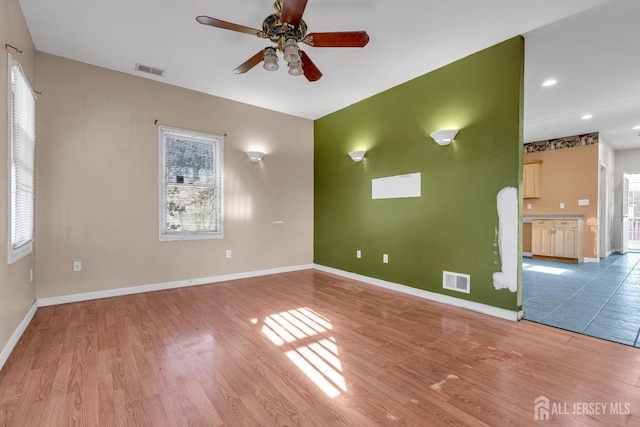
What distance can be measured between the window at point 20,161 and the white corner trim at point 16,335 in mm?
607

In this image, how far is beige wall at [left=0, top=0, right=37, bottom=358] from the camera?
2.09m

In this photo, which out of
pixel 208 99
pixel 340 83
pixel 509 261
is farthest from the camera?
pixel 208 99

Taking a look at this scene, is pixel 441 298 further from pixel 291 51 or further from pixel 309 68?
pixel 291 51

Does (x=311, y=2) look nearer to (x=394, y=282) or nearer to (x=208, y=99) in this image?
(x=208, y=99)

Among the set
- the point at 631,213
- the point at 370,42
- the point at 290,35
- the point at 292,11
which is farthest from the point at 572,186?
the point at 292,11

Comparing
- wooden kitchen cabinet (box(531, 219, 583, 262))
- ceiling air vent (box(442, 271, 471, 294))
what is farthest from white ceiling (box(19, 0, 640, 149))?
wooden kitchen cabinet (box(531, 219, 583, 262))

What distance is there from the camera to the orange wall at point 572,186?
20.1ft

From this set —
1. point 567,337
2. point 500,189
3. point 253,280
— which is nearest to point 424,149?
point 500,189

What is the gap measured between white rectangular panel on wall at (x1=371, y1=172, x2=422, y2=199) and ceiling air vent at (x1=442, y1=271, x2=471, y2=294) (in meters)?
1.08

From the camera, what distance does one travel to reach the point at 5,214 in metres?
2.18

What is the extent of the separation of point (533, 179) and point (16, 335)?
357 inches

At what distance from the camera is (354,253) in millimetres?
4758

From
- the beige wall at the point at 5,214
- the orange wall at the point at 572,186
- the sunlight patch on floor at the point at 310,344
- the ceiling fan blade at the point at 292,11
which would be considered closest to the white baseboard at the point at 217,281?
the beige wall at the point at 5,214

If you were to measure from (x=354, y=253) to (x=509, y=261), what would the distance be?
2.29 metres
